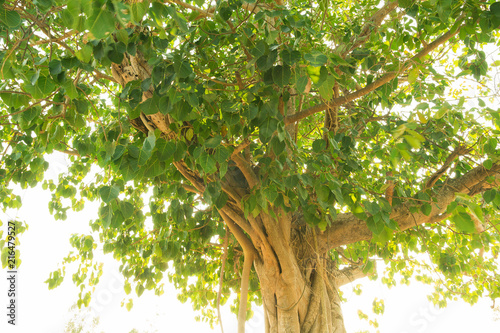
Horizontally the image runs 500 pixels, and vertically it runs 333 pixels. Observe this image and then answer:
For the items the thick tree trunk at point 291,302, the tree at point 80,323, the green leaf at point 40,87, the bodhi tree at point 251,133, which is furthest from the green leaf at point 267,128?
the tree at point 80,323

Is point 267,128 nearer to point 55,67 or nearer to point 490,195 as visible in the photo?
point 55,67

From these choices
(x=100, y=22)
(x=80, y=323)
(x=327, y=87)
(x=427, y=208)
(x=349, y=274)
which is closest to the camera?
(x=100, y=22)

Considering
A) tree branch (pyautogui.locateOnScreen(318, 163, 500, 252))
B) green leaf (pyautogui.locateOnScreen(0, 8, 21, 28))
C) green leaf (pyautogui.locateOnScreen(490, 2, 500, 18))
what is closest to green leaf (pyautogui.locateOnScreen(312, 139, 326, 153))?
tree branch (pyautogui.locateOnScreen(318, 163, 500, 252))

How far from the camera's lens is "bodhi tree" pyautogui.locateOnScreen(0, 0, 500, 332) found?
3.70 feet

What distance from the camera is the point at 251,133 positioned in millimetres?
1998

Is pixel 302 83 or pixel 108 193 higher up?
pixel 302 83

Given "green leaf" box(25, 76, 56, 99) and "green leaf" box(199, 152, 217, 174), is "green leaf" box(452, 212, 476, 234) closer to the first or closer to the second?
"green leaf" box(199, 152, 217, 174)

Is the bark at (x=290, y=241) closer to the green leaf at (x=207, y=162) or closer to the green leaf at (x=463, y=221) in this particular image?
the green leaf at (x=207, y=162)

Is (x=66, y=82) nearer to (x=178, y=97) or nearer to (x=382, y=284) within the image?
(x=178, y=97)

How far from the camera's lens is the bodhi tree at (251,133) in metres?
1.13

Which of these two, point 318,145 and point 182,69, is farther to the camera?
point 318,145

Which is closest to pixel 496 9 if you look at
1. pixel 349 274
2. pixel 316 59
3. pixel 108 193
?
pixel 316 59

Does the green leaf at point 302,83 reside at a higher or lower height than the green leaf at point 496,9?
lower

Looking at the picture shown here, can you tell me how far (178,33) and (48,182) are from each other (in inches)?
80.4
